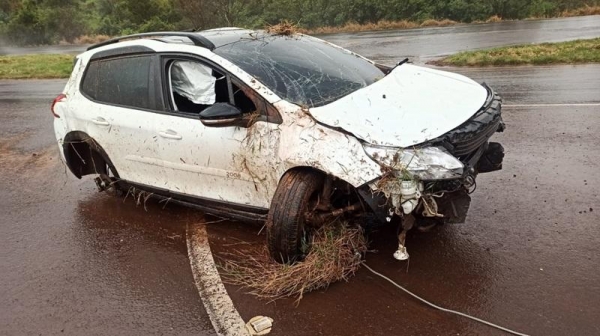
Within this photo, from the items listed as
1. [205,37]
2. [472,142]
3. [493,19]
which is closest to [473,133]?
[472,142]

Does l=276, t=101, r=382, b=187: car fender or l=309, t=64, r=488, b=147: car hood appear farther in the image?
l=309, t=64, r=488, b=147: car hood

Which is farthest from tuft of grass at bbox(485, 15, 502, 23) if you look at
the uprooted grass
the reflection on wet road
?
the uprooted grass

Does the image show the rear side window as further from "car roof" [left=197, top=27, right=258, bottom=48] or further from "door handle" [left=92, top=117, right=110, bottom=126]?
"car roof" [left=197, top=27, right=258, bottom=48]

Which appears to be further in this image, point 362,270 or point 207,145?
point 207,145

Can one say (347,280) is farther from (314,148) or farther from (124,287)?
(124,287)

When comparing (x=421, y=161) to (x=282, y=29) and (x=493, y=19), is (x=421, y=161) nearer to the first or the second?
(x=282, y=29)

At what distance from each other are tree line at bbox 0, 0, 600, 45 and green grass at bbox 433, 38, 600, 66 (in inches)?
664

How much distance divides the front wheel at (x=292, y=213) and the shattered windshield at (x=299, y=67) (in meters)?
0.66

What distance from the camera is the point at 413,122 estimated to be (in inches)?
161

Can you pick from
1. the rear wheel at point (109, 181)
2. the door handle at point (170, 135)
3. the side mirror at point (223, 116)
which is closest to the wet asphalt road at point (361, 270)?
the rear wheel at point (109, 181)

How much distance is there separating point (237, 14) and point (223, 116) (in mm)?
33552

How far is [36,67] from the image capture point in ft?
66.0

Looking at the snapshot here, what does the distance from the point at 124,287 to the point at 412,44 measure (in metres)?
18.1

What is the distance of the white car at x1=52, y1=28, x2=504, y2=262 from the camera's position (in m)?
3.88
